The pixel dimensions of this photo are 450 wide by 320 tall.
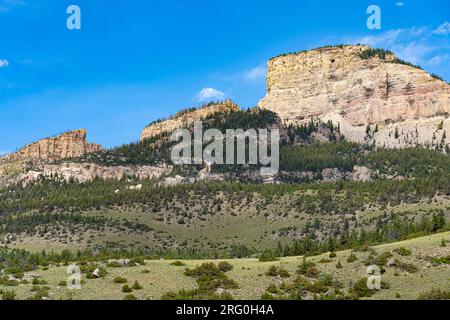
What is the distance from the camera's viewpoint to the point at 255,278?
55781mm

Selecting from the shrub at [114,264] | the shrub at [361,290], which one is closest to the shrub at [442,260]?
the shrub at [361,290]

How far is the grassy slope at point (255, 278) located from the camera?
165 feet

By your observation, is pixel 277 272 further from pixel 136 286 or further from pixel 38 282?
pixel 38 282

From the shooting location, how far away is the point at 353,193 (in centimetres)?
17850

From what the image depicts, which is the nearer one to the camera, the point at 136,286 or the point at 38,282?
the point at 136,286

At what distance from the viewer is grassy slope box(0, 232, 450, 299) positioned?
50.4 metres

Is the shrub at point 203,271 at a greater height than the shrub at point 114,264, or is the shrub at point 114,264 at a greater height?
the shrub at point 203,271

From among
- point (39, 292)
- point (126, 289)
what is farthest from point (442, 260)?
point (39, 292)

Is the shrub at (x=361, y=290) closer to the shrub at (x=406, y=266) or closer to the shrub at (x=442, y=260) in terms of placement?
the shrub at (x=406, y=266)

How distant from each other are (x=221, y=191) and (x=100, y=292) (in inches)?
5705

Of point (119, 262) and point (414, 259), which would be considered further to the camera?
point (119, 262)

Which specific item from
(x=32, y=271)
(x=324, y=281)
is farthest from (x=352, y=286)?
(x=32, y=271)

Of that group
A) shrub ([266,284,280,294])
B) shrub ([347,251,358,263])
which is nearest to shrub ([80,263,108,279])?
shrub ([266,284,280,294])

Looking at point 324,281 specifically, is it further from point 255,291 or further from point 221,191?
point 221,191
